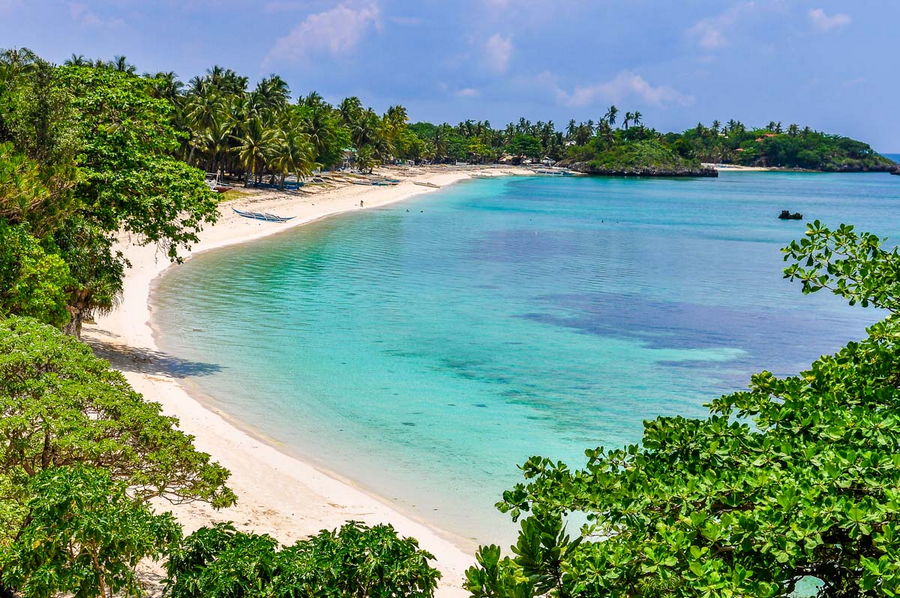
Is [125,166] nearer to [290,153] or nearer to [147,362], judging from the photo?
[147,362]

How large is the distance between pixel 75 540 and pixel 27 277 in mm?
10324

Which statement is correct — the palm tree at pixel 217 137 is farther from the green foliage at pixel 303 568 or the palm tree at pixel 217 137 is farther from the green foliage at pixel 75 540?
the green foliage at pixel 303 568

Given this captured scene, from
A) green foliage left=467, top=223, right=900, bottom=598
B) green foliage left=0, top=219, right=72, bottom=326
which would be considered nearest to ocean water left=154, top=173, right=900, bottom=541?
green foliage left=0, top=219, right=72, bottom=326

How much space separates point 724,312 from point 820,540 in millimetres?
34969

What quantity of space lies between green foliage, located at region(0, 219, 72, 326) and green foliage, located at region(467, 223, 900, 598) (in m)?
13.1

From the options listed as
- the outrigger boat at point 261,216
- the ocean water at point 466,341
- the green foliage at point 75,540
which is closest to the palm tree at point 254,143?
the outrigger boat at point 261,216

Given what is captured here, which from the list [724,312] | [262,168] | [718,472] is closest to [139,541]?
[718,472]

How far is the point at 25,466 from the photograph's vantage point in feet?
33.0

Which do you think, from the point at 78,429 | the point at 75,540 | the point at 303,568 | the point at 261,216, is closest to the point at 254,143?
the point at 261,216

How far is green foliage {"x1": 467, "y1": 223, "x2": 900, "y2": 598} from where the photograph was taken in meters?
5.67

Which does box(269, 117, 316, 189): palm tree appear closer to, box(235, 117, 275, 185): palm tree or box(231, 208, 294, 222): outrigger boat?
box(235, 117, 275, 185): palm tree

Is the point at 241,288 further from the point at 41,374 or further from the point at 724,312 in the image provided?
the point at 41,374

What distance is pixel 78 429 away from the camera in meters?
9.80

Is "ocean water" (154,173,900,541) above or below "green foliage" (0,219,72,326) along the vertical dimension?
below
